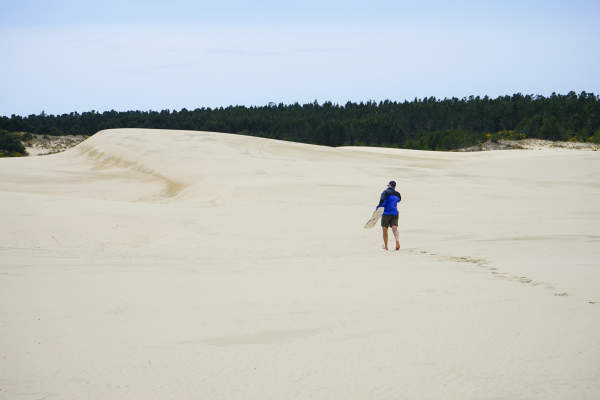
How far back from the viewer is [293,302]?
18.1ft

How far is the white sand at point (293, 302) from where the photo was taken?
3.55 meters

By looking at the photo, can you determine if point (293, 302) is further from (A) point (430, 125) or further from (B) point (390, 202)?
(A) point (430, 125)

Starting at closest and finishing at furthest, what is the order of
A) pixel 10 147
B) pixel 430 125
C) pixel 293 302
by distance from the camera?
pixel 293 302 < pixel 10 147 < pixel 430 125

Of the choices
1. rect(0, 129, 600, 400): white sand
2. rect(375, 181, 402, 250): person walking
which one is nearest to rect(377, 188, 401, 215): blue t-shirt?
rect(375, 181, 402, 250): person walking

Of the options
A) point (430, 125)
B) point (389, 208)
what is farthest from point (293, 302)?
point (430, 125)

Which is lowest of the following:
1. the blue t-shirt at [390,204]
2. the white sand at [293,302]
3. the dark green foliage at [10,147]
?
the white sand at [293,302]

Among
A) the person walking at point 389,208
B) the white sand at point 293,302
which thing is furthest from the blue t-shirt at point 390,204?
the white sand at point 293,302

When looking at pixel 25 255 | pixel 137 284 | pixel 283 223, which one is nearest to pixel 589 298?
pixel 137 284

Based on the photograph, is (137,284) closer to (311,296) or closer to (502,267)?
(311,296)

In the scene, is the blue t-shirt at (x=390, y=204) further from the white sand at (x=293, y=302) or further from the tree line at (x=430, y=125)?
the tree line at (x=430, y=125)

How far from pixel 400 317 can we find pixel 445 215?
1068 centimetres

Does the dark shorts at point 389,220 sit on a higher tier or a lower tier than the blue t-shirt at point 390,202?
lower

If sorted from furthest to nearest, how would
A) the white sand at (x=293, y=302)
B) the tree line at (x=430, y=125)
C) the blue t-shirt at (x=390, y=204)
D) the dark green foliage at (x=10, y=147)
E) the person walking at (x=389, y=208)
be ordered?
the tree line at (x=430, y=125) < the dark green foliage at (x=10, y=147) < the blue t-shirt at (x=390, y=204) < the person walking at (x=389, y=208) < the white sand at (x=293, y=302)

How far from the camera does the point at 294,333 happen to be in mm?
4496
